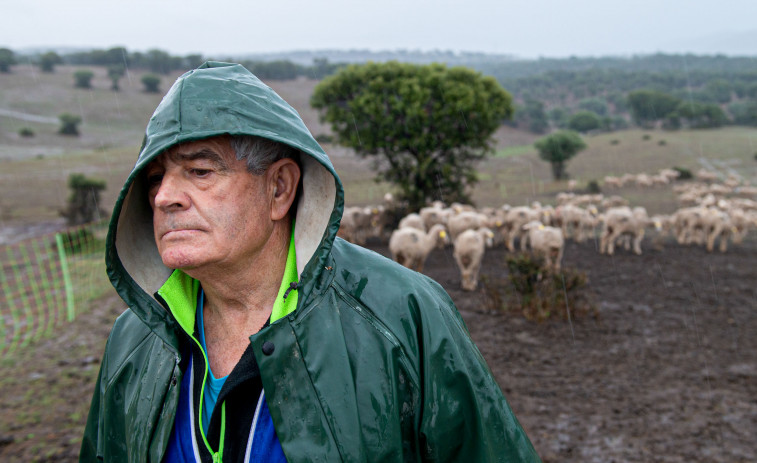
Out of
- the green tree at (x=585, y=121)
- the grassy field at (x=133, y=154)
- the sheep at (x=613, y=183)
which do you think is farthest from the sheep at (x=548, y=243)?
the green tree at (x=585, y=121)

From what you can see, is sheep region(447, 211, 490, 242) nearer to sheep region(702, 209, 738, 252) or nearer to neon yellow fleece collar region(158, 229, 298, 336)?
sheep region(702, 209, 738, 252)

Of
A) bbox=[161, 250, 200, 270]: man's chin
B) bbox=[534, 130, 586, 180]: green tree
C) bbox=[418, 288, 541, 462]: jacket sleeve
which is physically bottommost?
bbox=[534, 130, 586, 180]: green tree

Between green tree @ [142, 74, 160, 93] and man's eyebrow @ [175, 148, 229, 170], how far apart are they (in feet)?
203

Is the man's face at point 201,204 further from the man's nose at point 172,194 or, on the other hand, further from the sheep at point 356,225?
the sheep at point 356,225

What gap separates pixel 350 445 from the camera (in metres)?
1.53

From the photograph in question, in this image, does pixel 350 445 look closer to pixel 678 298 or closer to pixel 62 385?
pixel 62 385

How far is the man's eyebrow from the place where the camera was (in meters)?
1.61

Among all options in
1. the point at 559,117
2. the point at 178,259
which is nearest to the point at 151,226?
the point at 178,259

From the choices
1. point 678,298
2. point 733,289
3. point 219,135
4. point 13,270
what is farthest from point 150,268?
point 13,270

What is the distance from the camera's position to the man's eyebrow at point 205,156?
5.29 feet

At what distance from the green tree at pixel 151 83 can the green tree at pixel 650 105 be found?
161ft

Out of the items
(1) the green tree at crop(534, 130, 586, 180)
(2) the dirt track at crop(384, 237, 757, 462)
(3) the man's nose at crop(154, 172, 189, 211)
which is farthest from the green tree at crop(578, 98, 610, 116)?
(3) the man's nose at crop(154, 172, 189, 211)

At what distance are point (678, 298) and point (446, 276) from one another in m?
4.64

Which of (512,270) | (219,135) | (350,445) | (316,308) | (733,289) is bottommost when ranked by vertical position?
(733,289)
